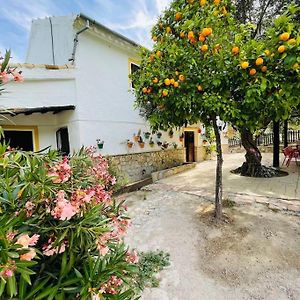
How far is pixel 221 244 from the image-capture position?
15.1 feet

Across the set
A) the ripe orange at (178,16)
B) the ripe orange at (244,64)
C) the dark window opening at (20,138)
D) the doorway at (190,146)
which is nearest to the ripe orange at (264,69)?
the ripe orange at (244,64)

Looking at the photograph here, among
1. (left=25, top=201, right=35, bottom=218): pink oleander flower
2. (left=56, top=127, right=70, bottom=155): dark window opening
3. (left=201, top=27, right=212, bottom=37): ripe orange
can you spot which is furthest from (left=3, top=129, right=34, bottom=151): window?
(left=25, top=201, right=35, bottom=218): pink oleander flower

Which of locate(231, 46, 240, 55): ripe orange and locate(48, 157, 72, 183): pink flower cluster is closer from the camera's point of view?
locate(48, 157, 72, 183): pink flower cluster

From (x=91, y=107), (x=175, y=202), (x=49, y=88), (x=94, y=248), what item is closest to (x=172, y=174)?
(x=175, y=202)

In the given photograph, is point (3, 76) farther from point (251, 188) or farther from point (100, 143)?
point (251, 188)

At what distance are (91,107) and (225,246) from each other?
22.3 ft

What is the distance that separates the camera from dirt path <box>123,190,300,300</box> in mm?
3385

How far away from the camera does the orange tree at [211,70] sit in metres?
3.98

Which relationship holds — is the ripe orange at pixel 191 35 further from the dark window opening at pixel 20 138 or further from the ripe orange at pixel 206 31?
the dark window opening at pixel 20 138

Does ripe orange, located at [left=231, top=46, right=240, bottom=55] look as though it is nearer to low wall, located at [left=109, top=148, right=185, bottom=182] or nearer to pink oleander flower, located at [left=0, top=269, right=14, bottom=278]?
pink oleander flower, located at [left=0, top=269, right=14, bottom=278]

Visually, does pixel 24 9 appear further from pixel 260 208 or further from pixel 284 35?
pixel 260 208

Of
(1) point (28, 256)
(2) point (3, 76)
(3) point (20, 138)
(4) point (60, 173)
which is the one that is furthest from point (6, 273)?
(3) point (20, 138)

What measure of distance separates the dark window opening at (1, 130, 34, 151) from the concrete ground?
4387 mm

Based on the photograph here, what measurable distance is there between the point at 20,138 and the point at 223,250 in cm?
753
